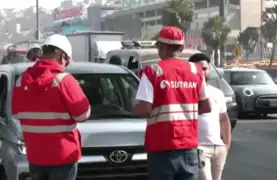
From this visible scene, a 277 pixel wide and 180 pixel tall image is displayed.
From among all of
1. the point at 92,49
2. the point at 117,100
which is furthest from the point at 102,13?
the point at 117,100

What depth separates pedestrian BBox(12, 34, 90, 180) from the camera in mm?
→ 5051

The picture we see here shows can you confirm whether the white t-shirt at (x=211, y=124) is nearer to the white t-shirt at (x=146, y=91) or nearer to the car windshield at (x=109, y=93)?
the white t-shirt at (x=146, y=91)

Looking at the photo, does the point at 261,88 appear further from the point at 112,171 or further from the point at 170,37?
the point at 170,37

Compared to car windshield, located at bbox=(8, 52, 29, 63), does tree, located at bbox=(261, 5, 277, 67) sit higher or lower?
higher

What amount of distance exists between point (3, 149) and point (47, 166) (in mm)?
2153

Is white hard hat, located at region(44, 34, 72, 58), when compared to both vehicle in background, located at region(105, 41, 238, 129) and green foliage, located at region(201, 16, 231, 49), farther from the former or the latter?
green foliage, located at region(201, 16, 231, 49)

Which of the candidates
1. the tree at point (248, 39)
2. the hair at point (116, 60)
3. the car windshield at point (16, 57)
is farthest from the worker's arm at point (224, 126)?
the tree at point (248, 39)

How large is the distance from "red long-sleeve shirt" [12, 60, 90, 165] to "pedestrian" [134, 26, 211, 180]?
0.45 m

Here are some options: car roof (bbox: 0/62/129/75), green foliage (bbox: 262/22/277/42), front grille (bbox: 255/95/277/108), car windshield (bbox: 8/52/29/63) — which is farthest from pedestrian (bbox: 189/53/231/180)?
green foliage (bbox: 262/22/277/42)

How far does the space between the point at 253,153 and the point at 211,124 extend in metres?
7.45

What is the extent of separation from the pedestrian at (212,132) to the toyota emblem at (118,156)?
808mm

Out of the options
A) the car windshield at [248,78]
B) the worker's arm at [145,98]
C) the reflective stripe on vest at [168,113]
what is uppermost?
the worker's arm at [145,98]

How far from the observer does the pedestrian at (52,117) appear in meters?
5.05

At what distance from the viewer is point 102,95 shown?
7969 millimetres
